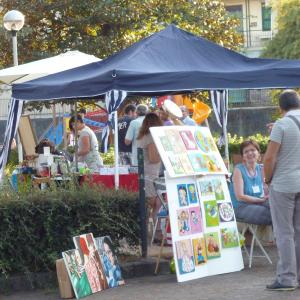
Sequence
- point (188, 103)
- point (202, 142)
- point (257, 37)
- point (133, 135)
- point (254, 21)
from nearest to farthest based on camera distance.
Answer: point (202, 142)
point (133, 135)
point (188, 103)
point (257, 37)
point (254, 21)

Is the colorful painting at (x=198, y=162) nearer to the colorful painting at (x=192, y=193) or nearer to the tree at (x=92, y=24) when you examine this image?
the colorful painting at (x=192, y=193)

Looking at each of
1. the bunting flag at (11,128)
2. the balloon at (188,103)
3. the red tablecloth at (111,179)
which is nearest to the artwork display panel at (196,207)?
the red tablecloth at (111,179)

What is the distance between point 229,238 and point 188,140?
1186mm

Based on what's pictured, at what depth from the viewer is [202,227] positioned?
32.7 ft

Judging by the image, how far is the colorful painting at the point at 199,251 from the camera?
9.76 m

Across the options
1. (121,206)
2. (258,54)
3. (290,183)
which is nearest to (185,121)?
(121,206)

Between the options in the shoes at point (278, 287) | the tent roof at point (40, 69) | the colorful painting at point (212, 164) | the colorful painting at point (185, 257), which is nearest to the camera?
the shoes at point (278, 287)

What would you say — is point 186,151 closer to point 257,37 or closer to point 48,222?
point 48,222

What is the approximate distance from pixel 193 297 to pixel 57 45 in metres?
16.8

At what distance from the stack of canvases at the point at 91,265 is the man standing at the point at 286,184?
69.8 inches

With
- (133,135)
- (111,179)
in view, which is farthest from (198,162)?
(133,135)

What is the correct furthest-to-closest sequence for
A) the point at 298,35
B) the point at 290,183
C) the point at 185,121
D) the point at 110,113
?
1. the point at 298,35
2. the point at 185,121
3. the point at 110,113
4. the point at 290,183

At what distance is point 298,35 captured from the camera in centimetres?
3966

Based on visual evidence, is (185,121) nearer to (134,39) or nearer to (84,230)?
(84,230)
